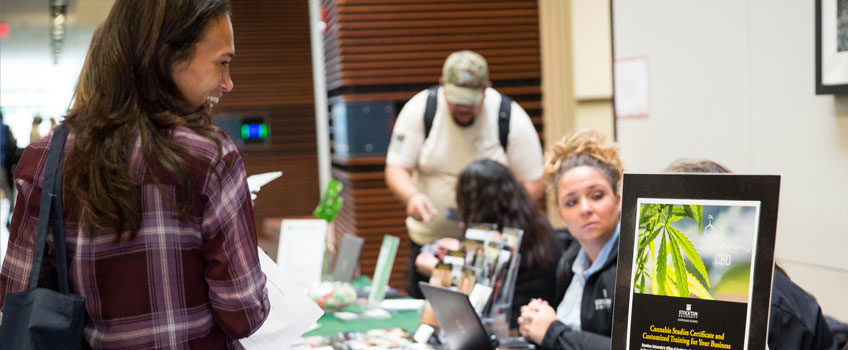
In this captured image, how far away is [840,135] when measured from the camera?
2.70m

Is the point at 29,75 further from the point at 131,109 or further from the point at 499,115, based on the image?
the point at 131,109

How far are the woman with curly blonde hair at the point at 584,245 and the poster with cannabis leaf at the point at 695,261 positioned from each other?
0.89 meters

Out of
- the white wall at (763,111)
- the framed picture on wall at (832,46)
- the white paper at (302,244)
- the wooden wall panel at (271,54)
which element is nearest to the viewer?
the framed picture on wall at (832,46)

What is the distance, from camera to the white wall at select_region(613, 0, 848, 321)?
109 inches

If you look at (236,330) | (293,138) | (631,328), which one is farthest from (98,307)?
(293,138)

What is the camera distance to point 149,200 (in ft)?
4.86

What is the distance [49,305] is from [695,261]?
1107 millimetres

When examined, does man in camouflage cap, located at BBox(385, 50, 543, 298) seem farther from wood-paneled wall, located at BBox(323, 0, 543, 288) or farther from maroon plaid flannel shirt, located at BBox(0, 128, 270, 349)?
maroon plaid flannel shirt, located at BBox(0, 128, 270, 349)

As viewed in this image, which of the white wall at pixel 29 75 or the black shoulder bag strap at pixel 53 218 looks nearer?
the black shoulder bag strap at pixel 53 218

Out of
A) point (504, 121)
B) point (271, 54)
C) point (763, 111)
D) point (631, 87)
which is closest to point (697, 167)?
point (763, 111)

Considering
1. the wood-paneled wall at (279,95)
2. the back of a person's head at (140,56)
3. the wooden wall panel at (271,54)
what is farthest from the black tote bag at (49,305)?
the wooden wall panel at (271,54)

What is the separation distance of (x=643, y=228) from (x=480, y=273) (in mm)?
1244

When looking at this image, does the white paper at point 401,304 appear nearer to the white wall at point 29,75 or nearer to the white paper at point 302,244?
the white paper at point 302,244

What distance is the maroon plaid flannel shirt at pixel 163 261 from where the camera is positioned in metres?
1.49
